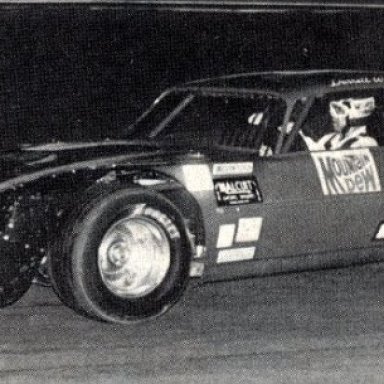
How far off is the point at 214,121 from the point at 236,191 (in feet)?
3.31

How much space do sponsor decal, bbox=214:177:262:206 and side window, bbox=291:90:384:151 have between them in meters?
0.49

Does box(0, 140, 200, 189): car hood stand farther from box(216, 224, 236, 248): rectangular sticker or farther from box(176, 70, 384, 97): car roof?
box(176, 70, 384, 97): car roof

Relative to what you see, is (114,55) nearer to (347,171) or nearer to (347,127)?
(347,127)

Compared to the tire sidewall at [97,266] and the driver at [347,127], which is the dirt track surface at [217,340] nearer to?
the tire sidewall at [97,266]

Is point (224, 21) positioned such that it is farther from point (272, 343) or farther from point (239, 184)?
point (272, 343)

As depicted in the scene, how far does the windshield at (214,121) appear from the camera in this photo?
21.2ft

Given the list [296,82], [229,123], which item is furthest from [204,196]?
[296,82]

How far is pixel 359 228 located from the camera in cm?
647

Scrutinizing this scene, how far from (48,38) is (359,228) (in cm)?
554

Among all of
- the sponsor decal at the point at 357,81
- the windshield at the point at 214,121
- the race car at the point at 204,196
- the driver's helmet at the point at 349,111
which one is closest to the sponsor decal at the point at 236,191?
the race car at the point at 204,196

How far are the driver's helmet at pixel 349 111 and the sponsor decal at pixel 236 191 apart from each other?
35.6 inches

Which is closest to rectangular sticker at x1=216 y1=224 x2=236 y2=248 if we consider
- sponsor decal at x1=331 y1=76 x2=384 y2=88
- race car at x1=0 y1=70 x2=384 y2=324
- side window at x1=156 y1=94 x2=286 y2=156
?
race car at x1=0 y1=70 x2=384 y2=324

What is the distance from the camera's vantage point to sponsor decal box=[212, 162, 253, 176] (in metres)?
5.93

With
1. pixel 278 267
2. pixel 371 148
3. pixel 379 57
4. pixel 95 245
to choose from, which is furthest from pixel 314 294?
pixel 379 57
